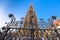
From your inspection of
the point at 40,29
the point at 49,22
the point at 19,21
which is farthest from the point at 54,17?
the point at 19,21

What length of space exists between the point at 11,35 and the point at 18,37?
0.43m

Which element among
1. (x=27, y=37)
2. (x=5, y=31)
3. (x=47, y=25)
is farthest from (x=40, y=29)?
(x=5, y=31)

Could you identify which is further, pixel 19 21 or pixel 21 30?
pixel 21 30

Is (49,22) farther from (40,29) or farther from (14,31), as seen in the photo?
(14,31)

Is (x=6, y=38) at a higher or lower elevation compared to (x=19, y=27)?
lower

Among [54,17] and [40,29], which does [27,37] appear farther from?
[54,17]

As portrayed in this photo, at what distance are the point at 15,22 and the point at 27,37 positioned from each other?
1.18 metres

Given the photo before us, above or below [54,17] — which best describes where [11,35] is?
below

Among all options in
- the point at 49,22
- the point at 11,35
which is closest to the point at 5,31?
the point at 11,35

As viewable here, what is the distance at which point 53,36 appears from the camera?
8.20 meters

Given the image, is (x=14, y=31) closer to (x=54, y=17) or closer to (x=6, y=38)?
(x=6, y=38)

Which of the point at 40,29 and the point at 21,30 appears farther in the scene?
the point at 21,30

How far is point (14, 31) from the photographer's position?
821cm

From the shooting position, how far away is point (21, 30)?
880cm
